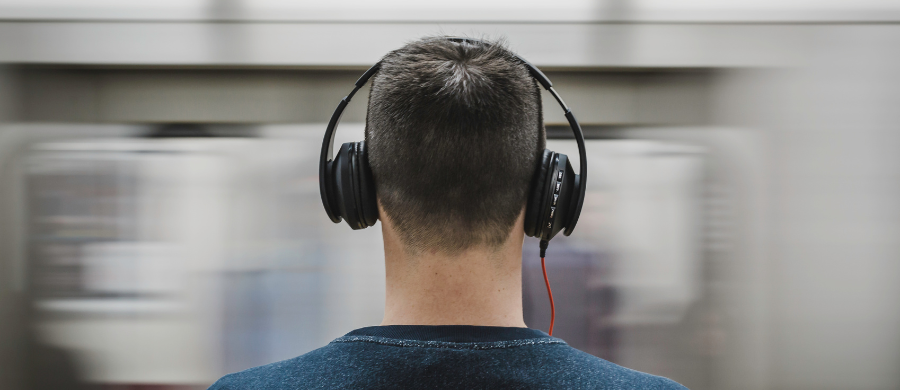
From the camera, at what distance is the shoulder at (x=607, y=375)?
65cm

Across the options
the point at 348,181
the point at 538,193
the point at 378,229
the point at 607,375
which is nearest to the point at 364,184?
the point at 348,181

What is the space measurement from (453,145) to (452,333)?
28cm

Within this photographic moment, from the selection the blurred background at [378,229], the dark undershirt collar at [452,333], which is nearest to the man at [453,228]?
the dark undershirt collar at [452,333]

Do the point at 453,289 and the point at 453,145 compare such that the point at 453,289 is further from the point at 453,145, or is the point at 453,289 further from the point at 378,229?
the point at 378,229

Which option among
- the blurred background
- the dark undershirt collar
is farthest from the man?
the blurred background

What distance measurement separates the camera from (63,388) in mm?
1739

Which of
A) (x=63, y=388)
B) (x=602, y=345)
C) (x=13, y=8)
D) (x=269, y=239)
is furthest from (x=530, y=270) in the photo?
(x=13, y=8)

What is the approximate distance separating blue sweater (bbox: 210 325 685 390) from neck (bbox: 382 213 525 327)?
1.5 inches

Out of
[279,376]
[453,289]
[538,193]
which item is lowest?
[279,376]

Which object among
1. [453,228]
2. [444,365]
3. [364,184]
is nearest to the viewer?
[444,365]

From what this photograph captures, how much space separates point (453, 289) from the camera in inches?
28.6

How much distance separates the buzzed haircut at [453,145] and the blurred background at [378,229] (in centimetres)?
95

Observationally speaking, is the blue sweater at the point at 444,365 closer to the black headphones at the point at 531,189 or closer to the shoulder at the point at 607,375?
the shoulder at the point at 607,375

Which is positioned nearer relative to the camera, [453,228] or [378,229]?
[453,228]
